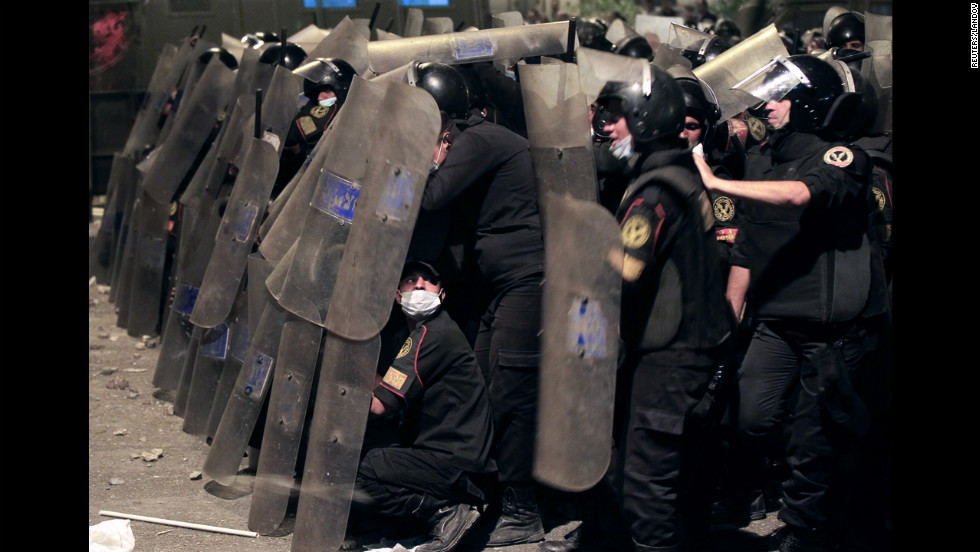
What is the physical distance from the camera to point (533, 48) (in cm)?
485

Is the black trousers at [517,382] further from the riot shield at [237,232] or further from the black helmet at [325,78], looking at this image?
the black helmet at [325,78]

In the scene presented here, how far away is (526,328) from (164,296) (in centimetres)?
415

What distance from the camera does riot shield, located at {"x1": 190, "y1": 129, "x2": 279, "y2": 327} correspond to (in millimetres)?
5016

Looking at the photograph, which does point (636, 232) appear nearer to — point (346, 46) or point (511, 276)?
point (511, 276)

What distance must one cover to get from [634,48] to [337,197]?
4.10 metres

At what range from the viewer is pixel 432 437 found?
4254 mm

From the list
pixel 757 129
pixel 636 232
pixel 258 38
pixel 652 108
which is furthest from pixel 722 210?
pixel 258 38

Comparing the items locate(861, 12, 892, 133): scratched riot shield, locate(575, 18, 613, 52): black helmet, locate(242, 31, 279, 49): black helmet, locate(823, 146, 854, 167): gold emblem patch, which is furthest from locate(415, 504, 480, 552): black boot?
locate(242, 31, 279, 49): black helmet

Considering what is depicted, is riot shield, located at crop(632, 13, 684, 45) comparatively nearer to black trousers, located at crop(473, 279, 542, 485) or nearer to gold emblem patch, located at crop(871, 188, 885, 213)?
gold emblem patch, located at crop(871, 188, 885, 213)

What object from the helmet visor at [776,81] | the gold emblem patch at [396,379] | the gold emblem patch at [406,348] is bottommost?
the gold emblem patch at [396,379]

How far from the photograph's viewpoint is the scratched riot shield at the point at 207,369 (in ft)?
17.1

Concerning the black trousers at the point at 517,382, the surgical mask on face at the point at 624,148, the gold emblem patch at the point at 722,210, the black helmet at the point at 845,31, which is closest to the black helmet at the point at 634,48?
the black helmet at the point at 845,31

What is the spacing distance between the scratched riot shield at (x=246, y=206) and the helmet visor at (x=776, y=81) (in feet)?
7.30

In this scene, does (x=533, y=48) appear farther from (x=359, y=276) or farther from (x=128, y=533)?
(x=128, y=533)
